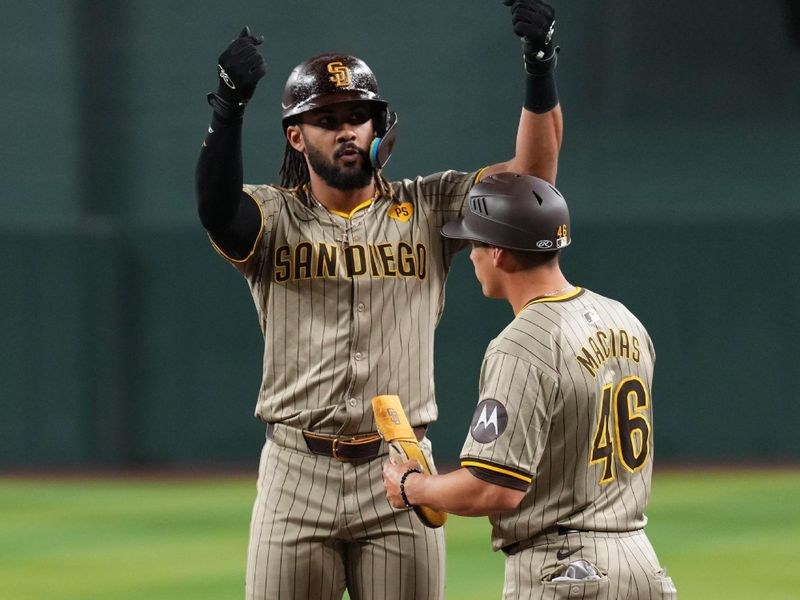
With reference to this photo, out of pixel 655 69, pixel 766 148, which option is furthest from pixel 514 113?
pixel 766 148

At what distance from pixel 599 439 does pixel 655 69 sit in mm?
9350

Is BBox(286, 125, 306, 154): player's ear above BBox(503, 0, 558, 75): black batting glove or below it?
below

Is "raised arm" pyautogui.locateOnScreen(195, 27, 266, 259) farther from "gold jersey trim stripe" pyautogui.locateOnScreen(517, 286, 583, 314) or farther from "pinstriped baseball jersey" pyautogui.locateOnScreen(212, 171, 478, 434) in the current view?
"gold jersey trim stripe" pyautogui.locateOnScreen(517, 286, 583, 314)

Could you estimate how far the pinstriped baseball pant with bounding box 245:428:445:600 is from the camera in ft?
13.3

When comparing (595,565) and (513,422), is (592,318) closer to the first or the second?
(513,422)

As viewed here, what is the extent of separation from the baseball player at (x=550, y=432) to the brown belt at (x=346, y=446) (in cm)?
60

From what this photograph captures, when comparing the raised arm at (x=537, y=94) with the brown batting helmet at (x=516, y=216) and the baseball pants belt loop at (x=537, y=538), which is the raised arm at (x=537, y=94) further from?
the baseball pants belt loop at (x=537, y=538)

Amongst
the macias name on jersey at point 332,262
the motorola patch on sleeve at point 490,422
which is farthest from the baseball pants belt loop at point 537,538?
the macias name on jersey at point 332,262

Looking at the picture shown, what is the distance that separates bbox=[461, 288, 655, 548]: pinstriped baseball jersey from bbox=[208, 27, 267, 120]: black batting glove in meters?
1.21

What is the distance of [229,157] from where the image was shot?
13.1 feet

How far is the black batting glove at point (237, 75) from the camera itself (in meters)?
3.87

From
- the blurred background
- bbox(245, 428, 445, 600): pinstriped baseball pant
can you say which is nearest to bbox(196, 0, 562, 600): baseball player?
bbox(245, 428, 445, 600): pinstriped baseball pant

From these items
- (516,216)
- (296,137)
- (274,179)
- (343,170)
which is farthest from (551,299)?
(274,179)

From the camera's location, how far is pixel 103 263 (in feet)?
37.4
